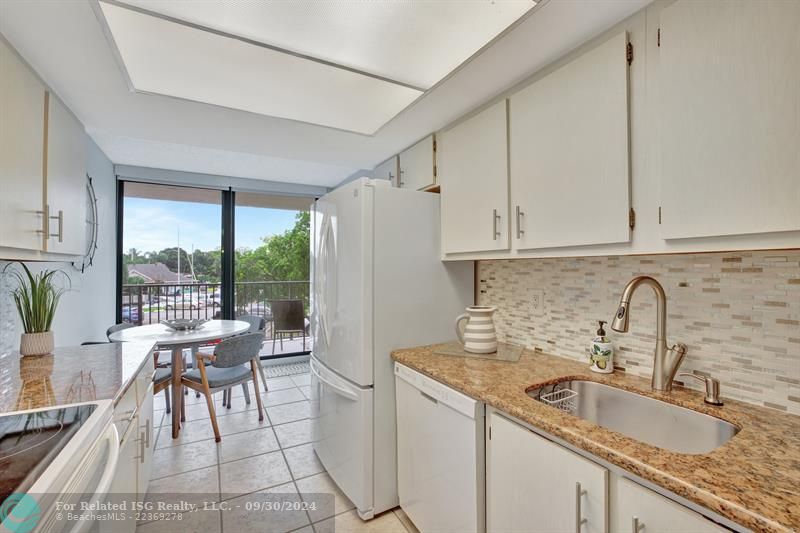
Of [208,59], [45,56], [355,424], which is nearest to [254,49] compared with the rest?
[208,59]

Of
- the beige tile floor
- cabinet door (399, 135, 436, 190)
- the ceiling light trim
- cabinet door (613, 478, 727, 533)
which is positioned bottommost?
the beige tile floor

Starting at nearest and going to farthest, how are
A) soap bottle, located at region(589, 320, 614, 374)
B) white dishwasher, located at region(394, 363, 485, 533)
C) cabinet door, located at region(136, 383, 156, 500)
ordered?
1. white dishwasher, located at region(394, 363, 485, 533)
2. soap bottle, located at region(589, 320, 614, 374)
3. cabinet door, located at region(136, 383, 156, 500)

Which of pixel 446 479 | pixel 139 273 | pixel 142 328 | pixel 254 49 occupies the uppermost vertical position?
pixel 254 49

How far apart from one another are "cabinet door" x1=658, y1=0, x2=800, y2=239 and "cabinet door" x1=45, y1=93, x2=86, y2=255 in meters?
2.43

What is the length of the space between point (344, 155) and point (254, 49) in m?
1.30

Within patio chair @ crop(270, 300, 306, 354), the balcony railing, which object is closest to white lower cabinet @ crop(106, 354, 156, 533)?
the balcony railing

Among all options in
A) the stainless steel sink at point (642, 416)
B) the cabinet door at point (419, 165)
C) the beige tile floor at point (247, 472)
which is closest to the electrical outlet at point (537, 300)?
the stainless steel sink at point (642, 416)

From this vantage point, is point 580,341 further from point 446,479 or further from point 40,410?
point 40,410

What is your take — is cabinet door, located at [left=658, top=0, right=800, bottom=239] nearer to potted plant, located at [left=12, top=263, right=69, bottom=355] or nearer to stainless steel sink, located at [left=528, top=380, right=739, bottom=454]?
stainless steel sink, located at [left=528, top=380, right=739, bottom=454]

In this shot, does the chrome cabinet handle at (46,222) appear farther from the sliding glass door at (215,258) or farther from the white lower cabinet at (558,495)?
the sliding glass door at (215,258)

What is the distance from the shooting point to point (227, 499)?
6.53 feet

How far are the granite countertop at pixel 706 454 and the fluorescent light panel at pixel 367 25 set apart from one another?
130 centimetres

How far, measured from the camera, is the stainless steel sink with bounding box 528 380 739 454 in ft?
3.61

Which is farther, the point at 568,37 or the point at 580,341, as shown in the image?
the point at 580,341
